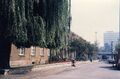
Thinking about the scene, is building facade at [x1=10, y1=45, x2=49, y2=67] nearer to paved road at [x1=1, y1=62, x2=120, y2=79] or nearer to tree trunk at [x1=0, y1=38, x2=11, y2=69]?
paved road at [x1=1, y1=62, x2=120, y2=79]

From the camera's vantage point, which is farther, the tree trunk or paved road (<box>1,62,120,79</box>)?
the tree trunk

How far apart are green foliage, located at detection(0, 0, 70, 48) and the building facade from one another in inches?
595

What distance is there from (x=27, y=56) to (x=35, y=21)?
2574cm

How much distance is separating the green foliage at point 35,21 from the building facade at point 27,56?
15118mm

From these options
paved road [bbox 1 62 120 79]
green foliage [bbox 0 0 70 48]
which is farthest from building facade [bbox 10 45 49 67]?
green foliage [bbox 0 0 70 48]

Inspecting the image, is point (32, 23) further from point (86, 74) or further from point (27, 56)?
point (27, 56)

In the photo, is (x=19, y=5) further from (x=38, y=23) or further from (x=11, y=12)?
(x=38, y=23)

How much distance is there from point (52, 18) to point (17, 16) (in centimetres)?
484

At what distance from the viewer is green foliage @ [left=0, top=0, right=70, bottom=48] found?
26709 mm

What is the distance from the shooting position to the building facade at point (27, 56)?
4878 cm

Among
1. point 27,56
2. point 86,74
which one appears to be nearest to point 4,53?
point 86,74

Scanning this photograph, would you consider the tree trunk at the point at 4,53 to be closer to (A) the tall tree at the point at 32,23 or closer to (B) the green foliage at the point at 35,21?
(A) the tall tree at the point at 32,23

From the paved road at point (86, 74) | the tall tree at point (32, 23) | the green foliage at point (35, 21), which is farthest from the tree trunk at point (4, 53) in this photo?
the paved road at point (86, 74)

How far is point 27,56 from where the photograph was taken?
54.2 metres
